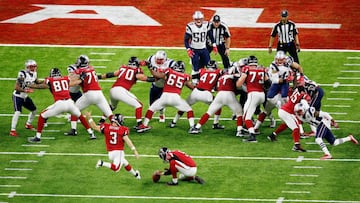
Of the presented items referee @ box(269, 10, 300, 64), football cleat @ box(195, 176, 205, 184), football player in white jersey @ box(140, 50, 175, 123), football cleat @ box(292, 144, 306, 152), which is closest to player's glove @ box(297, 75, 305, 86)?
football cleat @ box(292, 144, 306, 152)

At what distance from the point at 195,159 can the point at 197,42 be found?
197 inches

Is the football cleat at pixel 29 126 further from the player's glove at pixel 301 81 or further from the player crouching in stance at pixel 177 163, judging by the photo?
the player's glove at pixel 301 81

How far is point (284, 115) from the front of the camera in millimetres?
26438

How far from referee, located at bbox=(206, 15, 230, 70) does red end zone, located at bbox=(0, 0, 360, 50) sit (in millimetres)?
2827

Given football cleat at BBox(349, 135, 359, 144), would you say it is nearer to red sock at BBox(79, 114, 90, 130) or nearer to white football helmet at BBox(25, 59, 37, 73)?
red sock at BBox(79, 114, 90, 130)

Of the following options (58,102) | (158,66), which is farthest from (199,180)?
(158,66)

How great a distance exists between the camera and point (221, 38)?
3055 cm

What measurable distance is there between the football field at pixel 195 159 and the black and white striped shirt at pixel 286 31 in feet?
5.22

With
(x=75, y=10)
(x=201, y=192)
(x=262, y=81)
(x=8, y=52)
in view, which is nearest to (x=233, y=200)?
(x=201, y=192)

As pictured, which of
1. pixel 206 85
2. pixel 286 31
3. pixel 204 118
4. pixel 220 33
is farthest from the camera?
pixel 220 33

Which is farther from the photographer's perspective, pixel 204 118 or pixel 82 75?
pixel 204 118

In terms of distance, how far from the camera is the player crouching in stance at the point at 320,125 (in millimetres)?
25828

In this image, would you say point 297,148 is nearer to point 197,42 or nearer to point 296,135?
point 296,135

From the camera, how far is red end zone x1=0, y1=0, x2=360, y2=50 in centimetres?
3388
